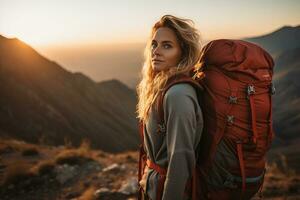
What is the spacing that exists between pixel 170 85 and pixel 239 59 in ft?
1.85

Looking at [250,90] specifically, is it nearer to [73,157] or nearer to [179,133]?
[179,133]

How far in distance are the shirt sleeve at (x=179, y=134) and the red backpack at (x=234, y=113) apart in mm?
102

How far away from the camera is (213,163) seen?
6.78ft

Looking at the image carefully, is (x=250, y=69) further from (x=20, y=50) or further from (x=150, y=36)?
(x=20, y=50)

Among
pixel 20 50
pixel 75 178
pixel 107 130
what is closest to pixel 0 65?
pixel 20 50

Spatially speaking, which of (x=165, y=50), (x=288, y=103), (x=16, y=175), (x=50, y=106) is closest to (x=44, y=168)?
(x=16, y=175)

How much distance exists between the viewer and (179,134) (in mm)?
1916

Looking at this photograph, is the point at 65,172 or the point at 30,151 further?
the point at 30,151

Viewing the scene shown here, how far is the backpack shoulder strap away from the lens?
6.46 feet

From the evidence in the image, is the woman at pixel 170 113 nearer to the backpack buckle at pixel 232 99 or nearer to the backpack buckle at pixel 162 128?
the backpack buckle at pixel 162 128

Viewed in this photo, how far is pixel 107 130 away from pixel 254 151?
2109 inches

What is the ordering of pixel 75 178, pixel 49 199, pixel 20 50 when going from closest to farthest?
1. pixel 49 199
2. pixel 75 178
3. pixel 20 50

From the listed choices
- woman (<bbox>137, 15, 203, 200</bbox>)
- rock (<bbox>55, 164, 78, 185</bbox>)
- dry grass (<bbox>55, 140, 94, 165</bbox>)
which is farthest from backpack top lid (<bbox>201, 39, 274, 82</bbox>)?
dry grass (<bbox>55, 140, 94, 165</bbox>)

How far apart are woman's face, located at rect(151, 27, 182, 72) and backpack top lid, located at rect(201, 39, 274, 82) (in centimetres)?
22
